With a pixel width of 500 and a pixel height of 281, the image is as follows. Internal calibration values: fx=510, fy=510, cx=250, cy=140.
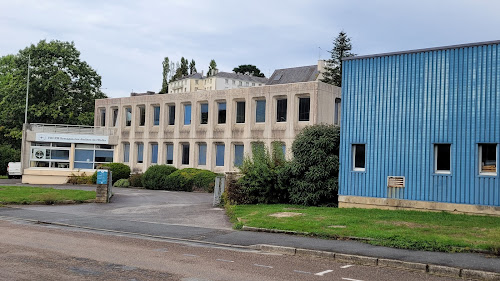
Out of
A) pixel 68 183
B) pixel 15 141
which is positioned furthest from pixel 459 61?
pixel 15 141

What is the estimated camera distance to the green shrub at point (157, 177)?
125 ft

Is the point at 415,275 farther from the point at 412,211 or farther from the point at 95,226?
the point at 95,226

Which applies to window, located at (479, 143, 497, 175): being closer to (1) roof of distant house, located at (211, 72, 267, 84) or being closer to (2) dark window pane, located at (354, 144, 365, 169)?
(2) dark window pane, located at (354, 144, 365, 169)

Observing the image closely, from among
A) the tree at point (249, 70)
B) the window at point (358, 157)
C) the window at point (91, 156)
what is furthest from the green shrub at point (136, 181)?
the tree at point (249, 70)

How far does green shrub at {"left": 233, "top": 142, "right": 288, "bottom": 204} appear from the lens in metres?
22.7

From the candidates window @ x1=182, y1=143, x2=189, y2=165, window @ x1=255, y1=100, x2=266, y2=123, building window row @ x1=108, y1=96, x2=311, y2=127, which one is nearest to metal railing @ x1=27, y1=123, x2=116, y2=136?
building window row @ x1=108, y1=96, x2=311, y2=127

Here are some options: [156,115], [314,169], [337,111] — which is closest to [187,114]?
[156,115]

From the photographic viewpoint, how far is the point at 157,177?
1503 inches

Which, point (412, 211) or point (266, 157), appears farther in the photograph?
point (266, 157)

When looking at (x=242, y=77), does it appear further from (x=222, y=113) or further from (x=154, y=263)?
(x=154, y=263)

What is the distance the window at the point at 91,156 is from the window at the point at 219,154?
1032 cm

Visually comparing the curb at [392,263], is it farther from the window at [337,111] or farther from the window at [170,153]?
the window at [170,153]

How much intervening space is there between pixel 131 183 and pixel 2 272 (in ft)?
102

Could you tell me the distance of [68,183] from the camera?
41.4 meters
